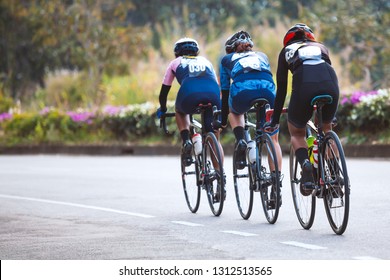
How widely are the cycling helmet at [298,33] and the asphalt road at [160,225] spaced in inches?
66.9

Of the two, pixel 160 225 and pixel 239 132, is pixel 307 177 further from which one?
pixel 160 225

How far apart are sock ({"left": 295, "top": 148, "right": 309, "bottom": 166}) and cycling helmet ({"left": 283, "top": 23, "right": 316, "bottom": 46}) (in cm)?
92

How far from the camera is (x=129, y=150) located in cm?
2978

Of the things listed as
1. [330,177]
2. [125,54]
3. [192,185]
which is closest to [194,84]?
[192,185]

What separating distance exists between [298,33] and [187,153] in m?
3.18

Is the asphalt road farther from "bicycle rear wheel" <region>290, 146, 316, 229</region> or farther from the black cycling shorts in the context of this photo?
the black cycling shorts

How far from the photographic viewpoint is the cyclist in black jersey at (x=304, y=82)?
380 inches

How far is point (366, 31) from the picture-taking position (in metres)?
42.3

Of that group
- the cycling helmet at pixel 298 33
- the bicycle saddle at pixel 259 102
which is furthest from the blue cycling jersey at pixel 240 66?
the cycling helmet at pixel 298 33

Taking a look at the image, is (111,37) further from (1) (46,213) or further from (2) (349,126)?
(1) (46,213)

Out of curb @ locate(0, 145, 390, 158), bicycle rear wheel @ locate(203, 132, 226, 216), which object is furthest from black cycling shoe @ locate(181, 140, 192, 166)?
curb @ locate(0, 145, 390, 158)

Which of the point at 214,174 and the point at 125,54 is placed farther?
the point at 125,54

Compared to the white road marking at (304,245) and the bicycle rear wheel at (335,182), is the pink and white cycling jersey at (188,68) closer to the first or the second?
the bicycle rear wheel at (335,182)

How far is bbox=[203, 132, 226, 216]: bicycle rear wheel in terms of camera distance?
1194 centimetres
